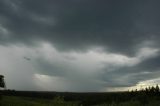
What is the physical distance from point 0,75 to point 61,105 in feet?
355

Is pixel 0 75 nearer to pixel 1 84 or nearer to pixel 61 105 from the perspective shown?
pixel 1 84

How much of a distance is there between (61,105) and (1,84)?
102 meters

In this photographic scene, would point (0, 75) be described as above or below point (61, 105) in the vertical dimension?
above

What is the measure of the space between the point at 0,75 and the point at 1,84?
7.23 meters

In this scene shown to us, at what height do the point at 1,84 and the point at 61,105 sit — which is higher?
the point at 1,84

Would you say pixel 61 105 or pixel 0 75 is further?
pixel 0 75

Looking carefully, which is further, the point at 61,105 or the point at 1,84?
the point at 1,84

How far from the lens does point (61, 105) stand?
52500mm

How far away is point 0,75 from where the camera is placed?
15488 centimetres

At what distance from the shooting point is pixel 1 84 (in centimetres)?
14900

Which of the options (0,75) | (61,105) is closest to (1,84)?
(0,75)
